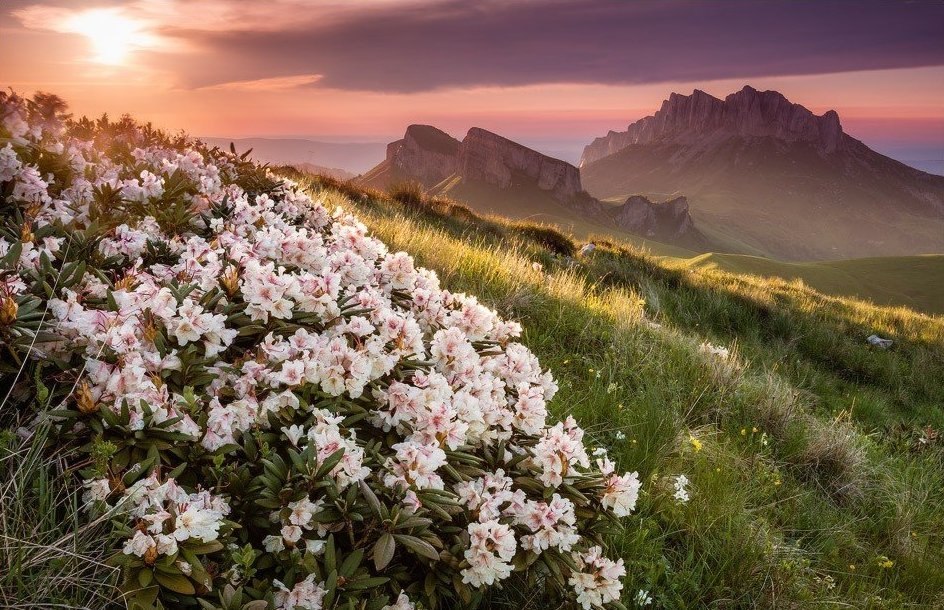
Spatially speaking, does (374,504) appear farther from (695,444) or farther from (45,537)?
(695,444)

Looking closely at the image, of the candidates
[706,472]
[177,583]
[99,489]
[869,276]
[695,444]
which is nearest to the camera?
[177,583]

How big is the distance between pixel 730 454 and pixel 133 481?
169 inches

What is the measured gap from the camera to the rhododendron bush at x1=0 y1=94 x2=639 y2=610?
5.94 feet

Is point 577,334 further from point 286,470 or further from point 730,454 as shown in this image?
point 286,470

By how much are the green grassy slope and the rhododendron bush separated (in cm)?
3450

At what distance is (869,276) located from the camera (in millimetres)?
45344

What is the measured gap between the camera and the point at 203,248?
2.90 meters

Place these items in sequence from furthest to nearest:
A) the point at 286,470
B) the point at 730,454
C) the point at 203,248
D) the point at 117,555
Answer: the point at 730,454
the point at 203,248
the point at 286,470
the point at 117,555

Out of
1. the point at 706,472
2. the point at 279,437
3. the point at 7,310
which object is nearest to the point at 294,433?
the point at 279,437

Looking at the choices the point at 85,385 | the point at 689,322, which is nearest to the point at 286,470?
the point at 85,385

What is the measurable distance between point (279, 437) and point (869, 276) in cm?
5450

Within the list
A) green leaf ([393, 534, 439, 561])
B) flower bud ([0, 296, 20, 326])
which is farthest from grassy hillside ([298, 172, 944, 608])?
flower bud ([0, 296, 20, 326])

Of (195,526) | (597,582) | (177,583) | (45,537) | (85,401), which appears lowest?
(597,582)

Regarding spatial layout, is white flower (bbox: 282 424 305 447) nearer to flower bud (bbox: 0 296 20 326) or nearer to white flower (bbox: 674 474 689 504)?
flower bud (bbox: 0 296 20 326)
